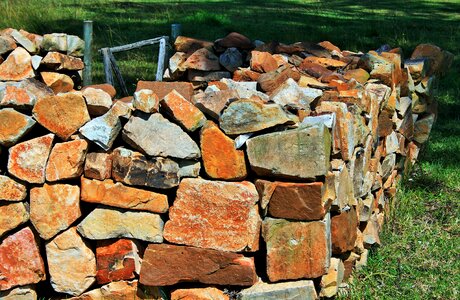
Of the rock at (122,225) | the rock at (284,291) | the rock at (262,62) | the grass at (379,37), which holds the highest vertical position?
the rock at (262,62)

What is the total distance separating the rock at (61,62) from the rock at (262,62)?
137 centimetres

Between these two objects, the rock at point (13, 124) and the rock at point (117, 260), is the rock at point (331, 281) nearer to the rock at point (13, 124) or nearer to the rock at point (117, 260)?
the rock at point (117, 260)

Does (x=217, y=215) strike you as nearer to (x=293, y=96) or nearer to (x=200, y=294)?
(x=200, y=294)

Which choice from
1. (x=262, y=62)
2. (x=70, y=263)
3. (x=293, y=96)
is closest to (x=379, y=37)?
(x=262, y=62)

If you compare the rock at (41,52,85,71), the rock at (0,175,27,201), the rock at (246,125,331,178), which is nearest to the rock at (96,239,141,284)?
the rock at (0,175,27,201)

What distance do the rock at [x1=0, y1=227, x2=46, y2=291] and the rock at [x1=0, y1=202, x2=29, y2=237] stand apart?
0.21 feet

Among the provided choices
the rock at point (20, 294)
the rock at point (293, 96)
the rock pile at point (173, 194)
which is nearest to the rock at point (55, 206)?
the rock pile at point (173, 194)

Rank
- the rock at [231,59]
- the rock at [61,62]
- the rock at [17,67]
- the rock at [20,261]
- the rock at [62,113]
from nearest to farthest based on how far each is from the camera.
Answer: the rock at [62,113] → the rock at [20,261] → the rock at [17,67] → the rock at [61,62] → the rock at [231,59]

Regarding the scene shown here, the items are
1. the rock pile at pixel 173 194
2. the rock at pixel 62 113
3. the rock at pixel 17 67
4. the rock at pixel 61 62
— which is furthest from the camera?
the rock at pixel 61 62

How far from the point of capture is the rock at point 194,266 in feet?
13.9

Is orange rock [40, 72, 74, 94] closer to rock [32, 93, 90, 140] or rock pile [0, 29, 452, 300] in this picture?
rock pile [0, 29, 452, 300]

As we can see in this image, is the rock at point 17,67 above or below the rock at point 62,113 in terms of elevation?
below

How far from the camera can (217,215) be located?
4219mm

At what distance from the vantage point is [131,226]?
4.33 metres
